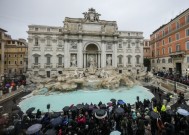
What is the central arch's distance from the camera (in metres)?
26.5

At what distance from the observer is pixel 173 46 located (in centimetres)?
2375

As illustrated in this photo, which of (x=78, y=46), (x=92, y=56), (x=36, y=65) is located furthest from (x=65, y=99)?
(x=92, y=56)

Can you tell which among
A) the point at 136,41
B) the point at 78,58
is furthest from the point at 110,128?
the point at 136,41

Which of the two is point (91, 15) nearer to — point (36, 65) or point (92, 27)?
point (92, 27)

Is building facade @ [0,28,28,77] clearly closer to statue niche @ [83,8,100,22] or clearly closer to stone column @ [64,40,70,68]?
stone column @ [64,40,70,68]

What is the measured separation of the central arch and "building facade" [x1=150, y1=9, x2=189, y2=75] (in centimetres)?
1659

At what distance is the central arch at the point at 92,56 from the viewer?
26453 millimetres

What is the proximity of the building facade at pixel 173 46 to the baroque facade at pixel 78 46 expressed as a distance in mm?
8217

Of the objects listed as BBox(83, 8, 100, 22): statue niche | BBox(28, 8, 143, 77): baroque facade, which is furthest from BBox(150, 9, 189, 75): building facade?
BBox(83, 8, 100, 22): statue niche

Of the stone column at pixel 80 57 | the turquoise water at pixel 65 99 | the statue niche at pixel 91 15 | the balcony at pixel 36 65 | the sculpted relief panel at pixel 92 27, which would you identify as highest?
the statue niche at pixel 91 15

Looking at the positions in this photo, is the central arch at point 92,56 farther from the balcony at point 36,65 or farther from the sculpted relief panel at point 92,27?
the balcony at point 36,65

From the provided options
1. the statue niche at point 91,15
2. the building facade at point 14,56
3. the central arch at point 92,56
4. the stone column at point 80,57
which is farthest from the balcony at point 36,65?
the statue niche at point 91,15

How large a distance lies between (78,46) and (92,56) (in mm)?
4387

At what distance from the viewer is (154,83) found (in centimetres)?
1866
